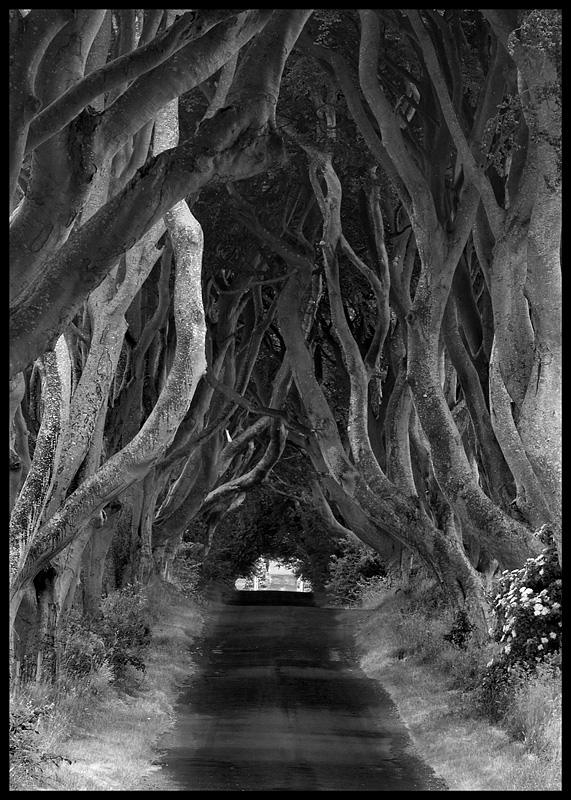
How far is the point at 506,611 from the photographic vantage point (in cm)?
1071

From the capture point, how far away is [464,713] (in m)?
12.1

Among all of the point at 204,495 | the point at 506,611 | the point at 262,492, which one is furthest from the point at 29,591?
the point at 262,492

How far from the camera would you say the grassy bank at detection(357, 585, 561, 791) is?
9391mm

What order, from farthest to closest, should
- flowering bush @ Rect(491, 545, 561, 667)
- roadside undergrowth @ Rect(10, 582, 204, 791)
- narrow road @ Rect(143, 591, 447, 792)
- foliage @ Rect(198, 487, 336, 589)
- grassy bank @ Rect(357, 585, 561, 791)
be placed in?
1. foliage @ Rect(198, 487, 336, 589)
2. flowering bush @ Rect(491, 545, 561, 667)
3. narrow road @ Rect(143, 591, 447, 792)
4. grassy bank @ Rect(357, 585, 561, 791)
5. roadside undergrowth @ Rect(10, 582, 204, 791)

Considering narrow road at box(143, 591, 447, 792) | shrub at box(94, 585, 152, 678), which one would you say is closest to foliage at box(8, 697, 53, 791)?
narrow road at box(143, 591, 447, 792)

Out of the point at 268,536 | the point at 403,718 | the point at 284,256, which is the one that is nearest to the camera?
the point at 403,718

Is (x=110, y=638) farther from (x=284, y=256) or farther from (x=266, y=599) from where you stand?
(x=266, y=599)

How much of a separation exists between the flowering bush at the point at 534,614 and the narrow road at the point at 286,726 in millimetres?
1509

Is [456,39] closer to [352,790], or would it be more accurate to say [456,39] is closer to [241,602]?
[352,790]

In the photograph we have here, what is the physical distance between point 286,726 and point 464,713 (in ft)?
7.12

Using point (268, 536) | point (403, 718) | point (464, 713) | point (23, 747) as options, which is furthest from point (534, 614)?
point (268, 536)

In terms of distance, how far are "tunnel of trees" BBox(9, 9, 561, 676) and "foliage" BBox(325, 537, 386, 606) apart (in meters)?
4.68

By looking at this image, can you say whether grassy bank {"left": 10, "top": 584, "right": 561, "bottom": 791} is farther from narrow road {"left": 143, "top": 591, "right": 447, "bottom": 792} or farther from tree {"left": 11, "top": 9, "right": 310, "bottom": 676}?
tree {"left": 11, "top": 9, "right": 310, "bottom": 676}

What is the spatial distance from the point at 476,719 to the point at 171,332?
11.5 meters
